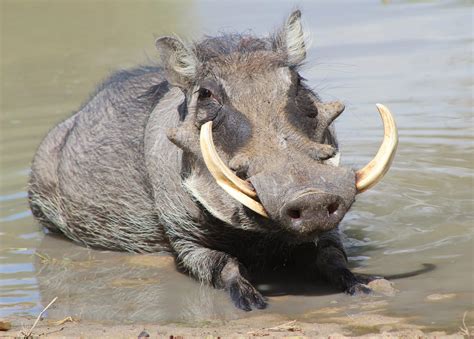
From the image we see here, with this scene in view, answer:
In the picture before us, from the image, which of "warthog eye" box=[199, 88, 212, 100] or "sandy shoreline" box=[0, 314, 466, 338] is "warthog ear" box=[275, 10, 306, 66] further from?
"sandy shoreline" box=[0, 314, 466, 338]

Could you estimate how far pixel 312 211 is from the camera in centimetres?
492

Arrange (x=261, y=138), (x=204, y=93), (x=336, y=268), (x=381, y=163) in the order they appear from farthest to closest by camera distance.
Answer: (x=204, y=93)
(x=336, y=268)
(x=261, y=138)
(x=381, y=163)

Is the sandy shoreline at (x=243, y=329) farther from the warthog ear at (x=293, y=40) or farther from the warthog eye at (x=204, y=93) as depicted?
the warthog ear at (x=293, y=40)

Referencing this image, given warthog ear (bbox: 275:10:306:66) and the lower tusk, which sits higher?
warthog ear (bbox: 275:10:306:66)

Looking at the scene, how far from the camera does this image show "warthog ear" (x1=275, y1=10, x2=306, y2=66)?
6094 mm

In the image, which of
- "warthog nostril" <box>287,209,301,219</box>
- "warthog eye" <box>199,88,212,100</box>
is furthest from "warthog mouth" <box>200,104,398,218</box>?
"warthog eye" <box>199,88,212,100</box>

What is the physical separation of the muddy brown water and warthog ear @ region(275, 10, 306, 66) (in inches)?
47.1

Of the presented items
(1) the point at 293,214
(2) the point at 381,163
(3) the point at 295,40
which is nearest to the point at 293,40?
(3) the point at 295,40

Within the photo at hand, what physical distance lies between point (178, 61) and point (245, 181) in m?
1.12

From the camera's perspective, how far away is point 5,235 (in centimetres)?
751

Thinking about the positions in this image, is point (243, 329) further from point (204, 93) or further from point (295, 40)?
point (295, 40)

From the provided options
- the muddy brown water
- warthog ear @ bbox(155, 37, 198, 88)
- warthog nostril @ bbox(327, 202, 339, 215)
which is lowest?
the muddy brown water

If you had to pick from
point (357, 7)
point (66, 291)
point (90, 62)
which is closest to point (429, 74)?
point (357, 7)

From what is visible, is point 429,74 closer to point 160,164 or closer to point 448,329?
point 160,164
